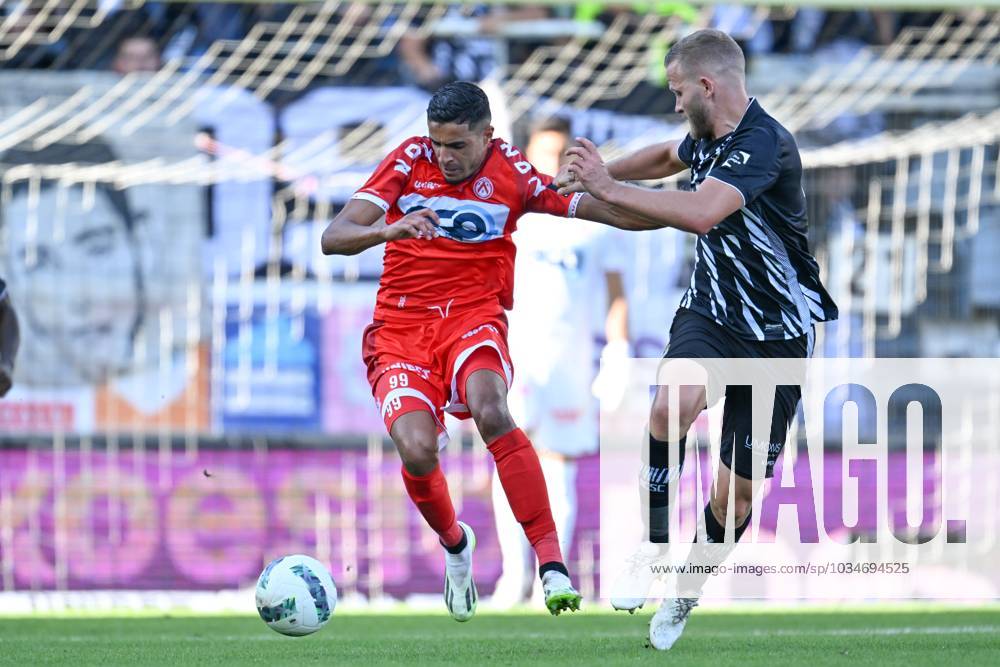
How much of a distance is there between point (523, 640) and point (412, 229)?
2.06 meters

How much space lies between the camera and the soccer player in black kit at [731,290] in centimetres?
588

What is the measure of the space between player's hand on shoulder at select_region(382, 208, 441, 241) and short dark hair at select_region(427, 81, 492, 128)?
1.55 feet

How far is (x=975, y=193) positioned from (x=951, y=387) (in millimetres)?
1462

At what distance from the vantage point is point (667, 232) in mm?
11469

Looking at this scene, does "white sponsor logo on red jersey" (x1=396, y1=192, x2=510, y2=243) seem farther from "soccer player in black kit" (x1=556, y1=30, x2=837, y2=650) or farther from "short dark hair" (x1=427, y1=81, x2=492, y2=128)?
"soccer player in black kit" (x1=556, y1=30, x2=837, y2=650)

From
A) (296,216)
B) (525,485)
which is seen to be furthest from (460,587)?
(296,216)

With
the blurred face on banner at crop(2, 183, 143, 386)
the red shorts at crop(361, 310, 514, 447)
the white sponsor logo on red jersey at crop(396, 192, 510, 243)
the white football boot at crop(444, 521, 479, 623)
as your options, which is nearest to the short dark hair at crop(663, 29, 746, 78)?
the white sponsor logo on red jersey at crop(396, 192, 510, 243)

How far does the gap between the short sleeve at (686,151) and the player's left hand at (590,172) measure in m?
0.74

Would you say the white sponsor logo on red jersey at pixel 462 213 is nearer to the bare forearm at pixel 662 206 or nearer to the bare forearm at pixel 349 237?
the bare forearm at pixel 349 237

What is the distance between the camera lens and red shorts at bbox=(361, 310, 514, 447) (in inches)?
242

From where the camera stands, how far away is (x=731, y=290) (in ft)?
19.7

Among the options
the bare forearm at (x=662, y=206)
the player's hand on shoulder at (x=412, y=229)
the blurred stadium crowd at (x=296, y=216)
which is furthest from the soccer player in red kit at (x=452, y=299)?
the blurred stadium crowd at (x=296, y=216)

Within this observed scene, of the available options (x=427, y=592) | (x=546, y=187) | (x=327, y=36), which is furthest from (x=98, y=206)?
(x=546, y=187)

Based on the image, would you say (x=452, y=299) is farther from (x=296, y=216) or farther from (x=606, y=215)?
(x=296, y=216)
